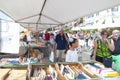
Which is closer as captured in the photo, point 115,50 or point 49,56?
point 115,50

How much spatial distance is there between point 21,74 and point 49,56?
4.70 metres

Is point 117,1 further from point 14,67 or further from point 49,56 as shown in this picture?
point 49,56

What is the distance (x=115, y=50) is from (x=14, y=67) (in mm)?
2638

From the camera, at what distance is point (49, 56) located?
21.6 feet

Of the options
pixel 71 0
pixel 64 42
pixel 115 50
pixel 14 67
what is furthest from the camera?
pixel 64 42

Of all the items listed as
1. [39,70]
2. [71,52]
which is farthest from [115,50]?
[39,70]

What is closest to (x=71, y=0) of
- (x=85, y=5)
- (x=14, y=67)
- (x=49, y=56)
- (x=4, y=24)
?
(x=85, y=5)

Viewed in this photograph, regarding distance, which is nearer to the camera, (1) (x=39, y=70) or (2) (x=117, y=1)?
(1) (x=39, y=70)

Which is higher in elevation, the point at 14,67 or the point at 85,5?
the point at 85,5

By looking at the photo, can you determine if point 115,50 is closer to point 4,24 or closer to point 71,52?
point 71,52

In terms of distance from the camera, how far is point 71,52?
420cm

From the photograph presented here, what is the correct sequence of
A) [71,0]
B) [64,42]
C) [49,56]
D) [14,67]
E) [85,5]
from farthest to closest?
[49,56]
[64,42]
[85,5]
[71,0]
[14,67]

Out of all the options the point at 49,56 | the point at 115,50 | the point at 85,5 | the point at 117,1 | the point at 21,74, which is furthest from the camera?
the point at 49,56

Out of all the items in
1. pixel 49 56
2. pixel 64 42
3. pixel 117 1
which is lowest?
pixel 49 56
